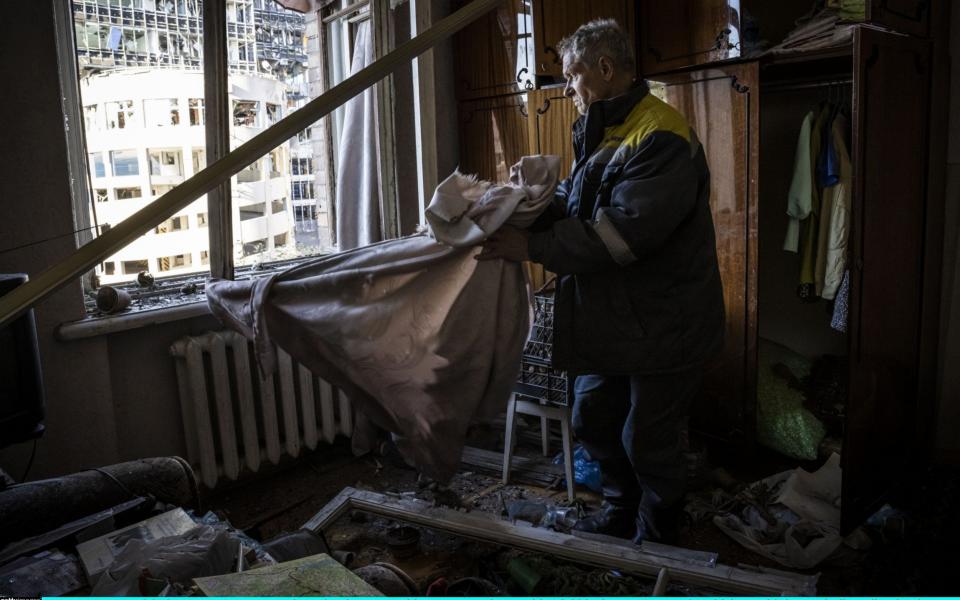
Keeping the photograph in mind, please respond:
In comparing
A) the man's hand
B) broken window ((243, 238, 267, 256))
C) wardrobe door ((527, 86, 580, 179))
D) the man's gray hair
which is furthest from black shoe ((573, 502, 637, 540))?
broken window ((243, 238, 267, 256))

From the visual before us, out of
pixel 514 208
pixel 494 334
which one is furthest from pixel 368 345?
Result: pixel 514 208

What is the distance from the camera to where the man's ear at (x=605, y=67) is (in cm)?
220

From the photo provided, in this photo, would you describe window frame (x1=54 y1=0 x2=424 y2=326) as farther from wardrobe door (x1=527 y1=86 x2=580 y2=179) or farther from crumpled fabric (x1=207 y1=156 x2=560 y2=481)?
wardrobe door (x1=527 y1=86 x2=580 y2=179)

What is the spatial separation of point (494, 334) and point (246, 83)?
6.50ft

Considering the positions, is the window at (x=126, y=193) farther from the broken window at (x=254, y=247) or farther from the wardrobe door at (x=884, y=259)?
the wardrobe door at (x=884, y=259)

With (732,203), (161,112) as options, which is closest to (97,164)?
(161,112)

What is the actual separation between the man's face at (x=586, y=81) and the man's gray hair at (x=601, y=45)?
2 cm

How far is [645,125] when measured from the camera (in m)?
2.13

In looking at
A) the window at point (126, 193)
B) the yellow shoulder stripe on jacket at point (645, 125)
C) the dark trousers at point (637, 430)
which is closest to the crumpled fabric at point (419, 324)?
the yellow shoulder stripe on jacket at point (645, 125)

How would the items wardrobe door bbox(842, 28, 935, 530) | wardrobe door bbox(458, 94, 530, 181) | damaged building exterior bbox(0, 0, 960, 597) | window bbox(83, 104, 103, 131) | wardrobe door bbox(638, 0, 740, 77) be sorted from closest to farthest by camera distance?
damaged building exterior bbox(0, 0, 960, 597), wardrobe door bbox(842, 28, 935, 530), window bbox(83, 104, 103, 131), wardrobe door bbox(638, 0, 740, 77), wardrobe door bbox(458, 94, 530, 181)

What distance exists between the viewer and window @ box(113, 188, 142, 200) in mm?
2900

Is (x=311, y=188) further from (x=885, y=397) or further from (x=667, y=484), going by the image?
(x=885, y=397)

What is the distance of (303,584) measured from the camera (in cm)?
124

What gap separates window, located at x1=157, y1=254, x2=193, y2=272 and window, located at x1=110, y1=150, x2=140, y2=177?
0.41m
